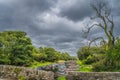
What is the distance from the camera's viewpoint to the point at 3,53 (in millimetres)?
33344

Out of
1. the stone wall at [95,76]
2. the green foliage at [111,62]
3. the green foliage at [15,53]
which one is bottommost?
the stone wall at [95,76]

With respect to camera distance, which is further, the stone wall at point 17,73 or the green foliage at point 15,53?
the green foliage at point 15,53

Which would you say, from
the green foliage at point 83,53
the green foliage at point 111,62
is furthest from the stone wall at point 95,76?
the green foliage at point 83,53

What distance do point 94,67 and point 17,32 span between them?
19539mm

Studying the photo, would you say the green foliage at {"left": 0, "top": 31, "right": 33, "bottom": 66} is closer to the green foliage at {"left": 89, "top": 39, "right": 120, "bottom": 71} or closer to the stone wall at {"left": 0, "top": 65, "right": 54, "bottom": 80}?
the green foliage at {"left": 89, "top": 39, "right": 120, "bottom": 71}

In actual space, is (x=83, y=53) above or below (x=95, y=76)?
above

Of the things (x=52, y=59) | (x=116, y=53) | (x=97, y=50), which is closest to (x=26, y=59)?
(x=52, y=59)

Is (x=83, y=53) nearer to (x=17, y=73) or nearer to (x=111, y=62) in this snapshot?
(x=111, y=62)

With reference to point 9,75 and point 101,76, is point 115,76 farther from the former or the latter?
point 9,75

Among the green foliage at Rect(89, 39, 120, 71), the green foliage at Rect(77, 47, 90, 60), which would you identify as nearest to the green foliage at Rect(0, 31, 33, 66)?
the green foliage at Rect(77, 47, 90, 60)

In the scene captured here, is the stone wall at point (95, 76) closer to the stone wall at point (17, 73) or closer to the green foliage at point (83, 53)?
the stone wall at point (17, 73)

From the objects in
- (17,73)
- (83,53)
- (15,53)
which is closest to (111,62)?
(15,53)

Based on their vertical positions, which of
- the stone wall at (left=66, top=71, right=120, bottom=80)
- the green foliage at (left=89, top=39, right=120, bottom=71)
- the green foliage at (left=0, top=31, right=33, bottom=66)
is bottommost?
the stone wall at (left=66, top=71, right=120, bottom=80)

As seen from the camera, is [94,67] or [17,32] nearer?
[94,67]
